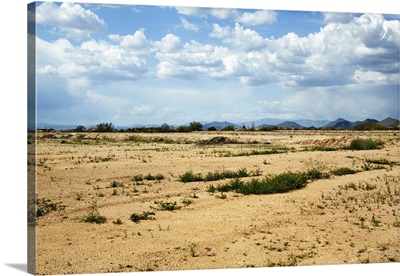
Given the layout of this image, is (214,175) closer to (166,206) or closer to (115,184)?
(166,206)

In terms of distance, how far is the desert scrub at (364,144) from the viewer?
10.2 metres

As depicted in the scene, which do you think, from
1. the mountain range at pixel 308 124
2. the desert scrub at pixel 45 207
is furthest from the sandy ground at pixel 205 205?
the mountain range at pixel 308 124

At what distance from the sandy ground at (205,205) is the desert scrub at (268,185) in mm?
108

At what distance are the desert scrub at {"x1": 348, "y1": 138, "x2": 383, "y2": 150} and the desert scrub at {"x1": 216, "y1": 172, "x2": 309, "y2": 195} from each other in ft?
3.35

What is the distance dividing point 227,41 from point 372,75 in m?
2.51

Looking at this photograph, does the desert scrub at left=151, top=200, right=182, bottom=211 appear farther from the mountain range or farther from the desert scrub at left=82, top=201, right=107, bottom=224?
the mountain range

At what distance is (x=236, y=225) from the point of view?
9.09 metres

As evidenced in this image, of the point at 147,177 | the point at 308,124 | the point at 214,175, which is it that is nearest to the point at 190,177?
the point at 214,175

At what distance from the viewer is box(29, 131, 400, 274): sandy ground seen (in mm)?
8406

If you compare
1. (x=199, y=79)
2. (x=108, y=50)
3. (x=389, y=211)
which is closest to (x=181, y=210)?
(x=199, y=79)

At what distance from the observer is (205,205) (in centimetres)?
960

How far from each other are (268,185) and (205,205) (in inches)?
45.3

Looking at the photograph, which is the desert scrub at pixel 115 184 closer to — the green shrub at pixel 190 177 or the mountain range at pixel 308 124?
the mountain range at pixel 308 124

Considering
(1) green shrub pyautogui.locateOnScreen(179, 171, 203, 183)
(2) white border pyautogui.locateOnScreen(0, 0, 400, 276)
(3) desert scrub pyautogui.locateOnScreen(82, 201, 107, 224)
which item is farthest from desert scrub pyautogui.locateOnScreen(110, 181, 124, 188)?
(2) white border pyautogui.locateOnScreen(0, 0, 400, 276)
